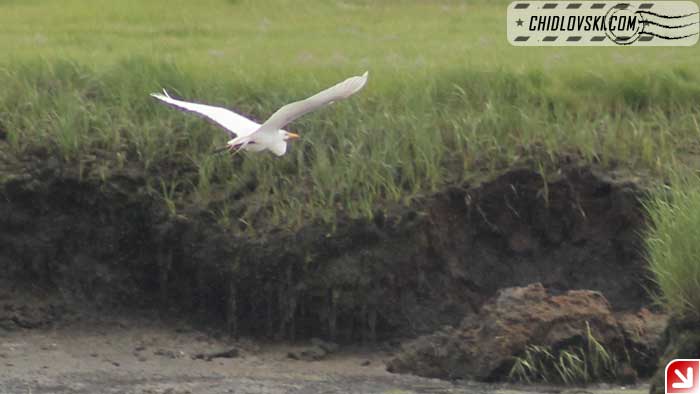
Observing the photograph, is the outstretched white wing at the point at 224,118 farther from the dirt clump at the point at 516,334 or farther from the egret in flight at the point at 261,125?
the dirt clump at the point at 516,334

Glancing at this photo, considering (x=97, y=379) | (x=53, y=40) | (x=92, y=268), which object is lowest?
(x=97, y=379)

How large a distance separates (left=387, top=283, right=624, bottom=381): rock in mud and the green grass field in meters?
1.04

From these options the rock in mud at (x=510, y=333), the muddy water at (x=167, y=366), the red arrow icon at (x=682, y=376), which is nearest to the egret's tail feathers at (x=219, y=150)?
the muddy water at (x=167, y=366)

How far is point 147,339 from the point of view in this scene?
28.2ft

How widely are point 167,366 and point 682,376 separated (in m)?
3.21

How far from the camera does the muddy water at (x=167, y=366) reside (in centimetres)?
771

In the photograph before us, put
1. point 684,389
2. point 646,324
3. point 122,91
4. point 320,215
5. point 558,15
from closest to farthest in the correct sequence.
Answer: point 684,389 < point 646,324 < point 320,215 < point 122,91 < point 558,15

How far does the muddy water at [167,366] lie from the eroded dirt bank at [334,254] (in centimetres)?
20

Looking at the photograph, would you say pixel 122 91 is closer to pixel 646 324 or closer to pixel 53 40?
pixel 53 40

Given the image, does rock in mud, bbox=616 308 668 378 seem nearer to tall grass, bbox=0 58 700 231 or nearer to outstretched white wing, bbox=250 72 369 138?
tall grass, bbox=0 58 700 231

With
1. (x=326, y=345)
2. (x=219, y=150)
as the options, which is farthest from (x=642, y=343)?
(x=219, y=150)

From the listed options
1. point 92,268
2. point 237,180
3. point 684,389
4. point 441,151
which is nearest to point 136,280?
point 92,268

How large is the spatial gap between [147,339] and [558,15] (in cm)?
446

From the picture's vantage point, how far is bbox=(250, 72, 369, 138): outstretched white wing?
666 centimetres
